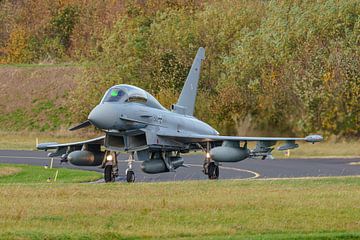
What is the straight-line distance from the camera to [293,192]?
24625 millimetres

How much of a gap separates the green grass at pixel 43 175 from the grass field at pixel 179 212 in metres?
9.87

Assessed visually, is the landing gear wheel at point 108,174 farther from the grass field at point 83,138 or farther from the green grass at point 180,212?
the grass field at point 83,138

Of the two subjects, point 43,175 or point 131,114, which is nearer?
point 131,114

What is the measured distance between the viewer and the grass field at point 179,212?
17.7m

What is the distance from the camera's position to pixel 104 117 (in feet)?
97.8

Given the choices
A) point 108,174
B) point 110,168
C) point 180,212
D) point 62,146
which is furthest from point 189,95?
point 180,212

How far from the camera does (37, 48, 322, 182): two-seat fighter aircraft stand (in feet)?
99.5

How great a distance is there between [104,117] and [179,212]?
9940 mm

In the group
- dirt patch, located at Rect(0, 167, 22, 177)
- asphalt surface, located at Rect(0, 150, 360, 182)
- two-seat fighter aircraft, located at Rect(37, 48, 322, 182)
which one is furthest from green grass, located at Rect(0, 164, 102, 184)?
two-seat fighter aircraft, located at Rect(37, 48, 322, 182)

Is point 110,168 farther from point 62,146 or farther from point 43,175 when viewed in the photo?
point 43,175

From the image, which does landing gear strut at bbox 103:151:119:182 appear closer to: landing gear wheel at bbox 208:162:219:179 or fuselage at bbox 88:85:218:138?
fuselage at bbox 88:85:218:138

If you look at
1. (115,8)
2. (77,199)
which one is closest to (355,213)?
(77,199)

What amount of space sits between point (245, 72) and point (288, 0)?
5906mm

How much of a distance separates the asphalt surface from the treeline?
207 cm
